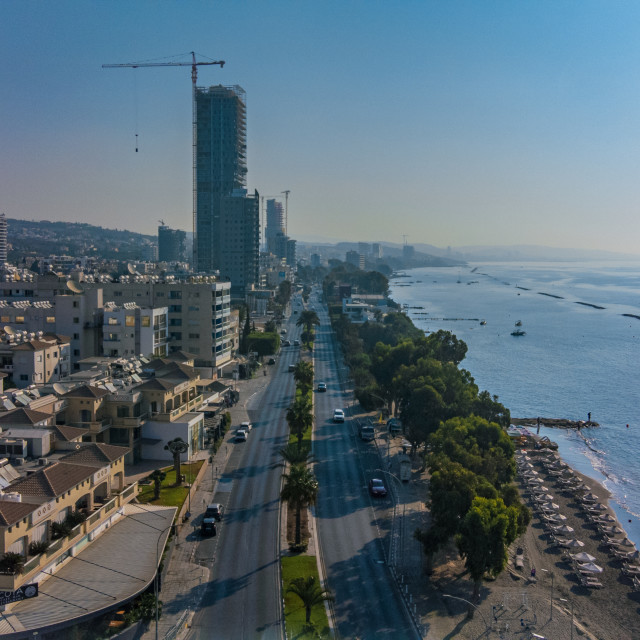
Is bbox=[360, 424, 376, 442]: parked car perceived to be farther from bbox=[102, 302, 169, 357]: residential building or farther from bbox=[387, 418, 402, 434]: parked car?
bbox=[102, 302, 169, 357]: residential building

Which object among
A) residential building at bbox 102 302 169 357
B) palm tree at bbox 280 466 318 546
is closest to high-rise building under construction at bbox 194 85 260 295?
residential building at bbox 102 302 169 357

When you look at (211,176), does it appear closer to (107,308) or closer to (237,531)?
(107,308)

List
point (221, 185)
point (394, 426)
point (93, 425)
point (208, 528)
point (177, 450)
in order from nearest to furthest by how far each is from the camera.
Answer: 1. point (208, 528)
2. point (177, 450)
3. point (93, 425)
4. point (394, 426)
5. point (221, 185)

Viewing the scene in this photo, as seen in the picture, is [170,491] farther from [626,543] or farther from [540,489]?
[626,543]

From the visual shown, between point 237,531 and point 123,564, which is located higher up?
point 123,564

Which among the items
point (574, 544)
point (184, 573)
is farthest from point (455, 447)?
point (184, 573)

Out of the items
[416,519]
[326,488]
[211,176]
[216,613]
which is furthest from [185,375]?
[211,176]

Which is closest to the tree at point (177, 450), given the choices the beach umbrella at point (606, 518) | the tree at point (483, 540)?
the tree at point (483, 540)
